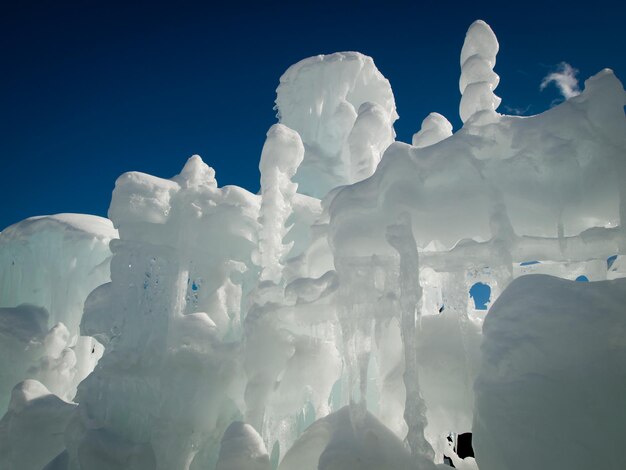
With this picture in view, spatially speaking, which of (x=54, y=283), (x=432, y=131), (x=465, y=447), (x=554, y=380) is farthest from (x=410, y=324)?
(x=465, y=447)

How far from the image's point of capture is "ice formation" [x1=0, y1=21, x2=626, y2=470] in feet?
21.6

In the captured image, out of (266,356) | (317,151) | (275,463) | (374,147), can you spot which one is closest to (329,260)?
(266,356)

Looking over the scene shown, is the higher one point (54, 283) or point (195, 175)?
point (195, 175)

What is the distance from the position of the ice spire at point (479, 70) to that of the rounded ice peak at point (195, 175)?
5704mm

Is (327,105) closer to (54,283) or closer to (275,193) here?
(275,193)

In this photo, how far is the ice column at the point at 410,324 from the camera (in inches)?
278

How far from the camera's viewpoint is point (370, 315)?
8250mm

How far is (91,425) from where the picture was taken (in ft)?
31.2

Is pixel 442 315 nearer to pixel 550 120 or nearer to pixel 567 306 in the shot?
pixel 567 306

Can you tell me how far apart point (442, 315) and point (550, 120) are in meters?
3.70

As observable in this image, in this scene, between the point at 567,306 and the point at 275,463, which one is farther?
the point at 275,463

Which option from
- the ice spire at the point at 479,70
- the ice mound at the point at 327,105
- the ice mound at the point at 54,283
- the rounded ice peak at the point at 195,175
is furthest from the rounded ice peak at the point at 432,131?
the ice mound at the point at 54,283

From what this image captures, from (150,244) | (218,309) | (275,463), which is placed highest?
(150,244)

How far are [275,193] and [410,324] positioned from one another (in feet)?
16.0
